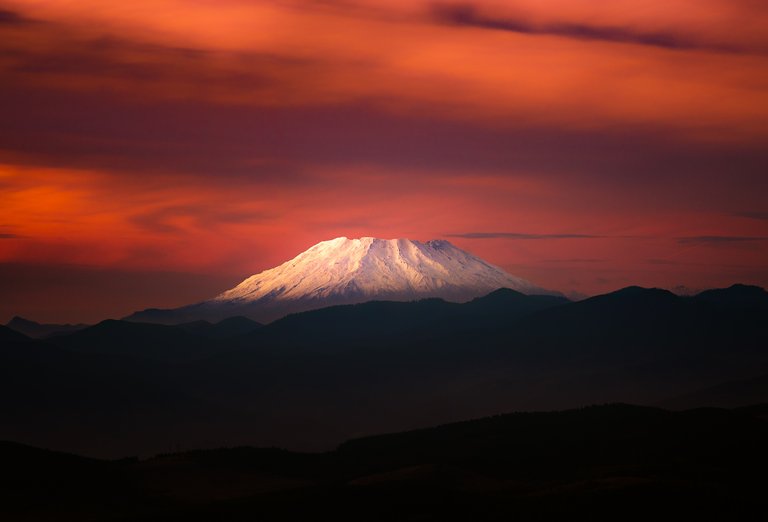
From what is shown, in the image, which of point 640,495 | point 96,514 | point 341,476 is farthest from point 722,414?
point 96,514

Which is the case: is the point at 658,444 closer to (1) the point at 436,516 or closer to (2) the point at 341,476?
(2) the point at 341,476

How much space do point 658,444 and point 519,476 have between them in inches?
970

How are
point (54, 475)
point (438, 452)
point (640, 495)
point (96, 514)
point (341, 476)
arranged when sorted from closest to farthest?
point (640, 495) → point (96, 514) → point (54, 475) → point (341, 476) → point (438, 452)

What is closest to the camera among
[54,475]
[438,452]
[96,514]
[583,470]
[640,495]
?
[640,495]

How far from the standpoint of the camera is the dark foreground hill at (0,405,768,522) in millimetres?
115125

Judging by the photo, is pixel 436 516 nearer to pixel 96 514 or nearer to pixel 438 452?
pixel 96 514

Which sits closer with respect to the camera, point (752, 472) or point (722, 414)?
point (752, 472)

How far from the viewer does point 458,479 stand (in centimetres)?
14338

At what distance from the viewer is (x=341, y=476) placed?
171 metres

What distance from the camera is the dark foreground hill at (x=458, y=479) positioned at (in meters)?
115

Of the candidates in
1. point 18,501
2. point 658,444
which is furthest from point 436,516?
point 658,444

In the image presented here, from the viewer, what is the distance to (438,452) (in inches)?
7485

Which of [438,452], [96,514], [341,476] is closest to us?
[96,514]

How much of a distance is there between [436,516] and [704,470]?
4406 centimetres
